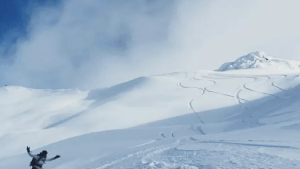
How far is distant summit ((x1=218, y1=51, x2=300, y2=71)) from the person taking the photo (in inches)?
2534

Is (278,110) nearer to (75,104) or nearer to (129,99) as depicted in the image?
(129,99)

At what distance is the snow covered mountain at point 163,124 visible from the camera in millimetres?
9875

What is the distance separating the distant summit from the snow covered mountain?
71.4ft

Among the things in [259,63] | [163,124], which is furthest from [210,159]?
[259,63]

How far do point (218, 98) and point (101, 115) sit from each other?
13.9 metres

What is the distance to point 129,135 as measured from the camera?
774 inches

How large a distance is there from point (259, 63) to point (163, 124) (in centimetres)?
4802

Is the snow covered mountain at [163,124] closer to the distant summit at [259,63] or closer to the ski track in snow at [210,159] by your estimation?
the ski track in snow at [210,159]

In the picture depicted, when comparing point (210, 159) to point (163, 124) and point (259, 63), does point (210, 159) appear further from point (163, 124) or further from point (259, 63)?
point (259, 63)

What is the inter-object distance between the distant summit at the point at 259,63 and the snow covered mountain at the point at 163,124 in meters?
21.8

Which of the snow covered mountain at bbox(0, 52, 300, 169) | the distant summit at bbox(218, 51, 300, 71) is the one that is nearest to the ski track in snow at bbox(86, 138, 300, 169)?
the snow covered mountain at bbox(0, 52, 300, 169)

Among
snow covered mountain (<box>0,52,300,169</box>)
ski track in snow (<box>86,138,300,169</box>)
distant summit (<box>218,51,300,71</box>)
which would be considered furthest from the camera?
distant summit (<box>218,51,300,71</box>)

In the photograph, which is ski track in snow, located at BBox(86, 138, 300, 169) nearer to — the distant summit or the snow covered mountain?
the snow covered mountain

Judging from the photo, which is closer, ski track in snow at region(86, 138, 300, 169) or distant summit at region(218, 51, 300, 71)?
ski track in snow at region(86, 138, 300, 169)
